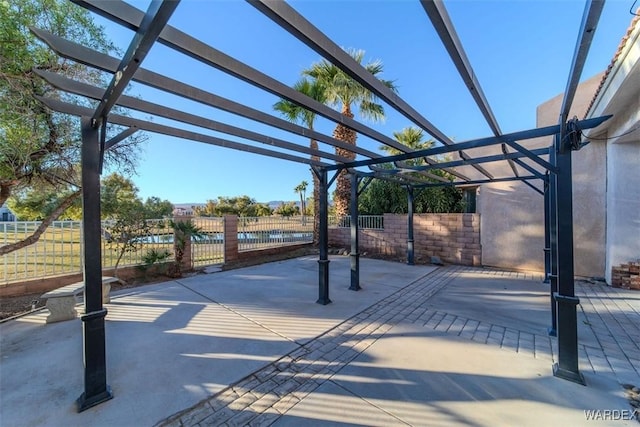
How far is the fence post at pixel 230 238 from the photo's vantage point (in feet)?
27.6

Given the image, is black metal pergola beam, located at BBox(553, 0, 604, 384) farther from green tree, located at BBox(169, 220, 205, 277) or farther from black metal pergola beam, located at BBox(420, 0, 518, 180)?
green tree, located at BBox(169, 220, 205, 277)

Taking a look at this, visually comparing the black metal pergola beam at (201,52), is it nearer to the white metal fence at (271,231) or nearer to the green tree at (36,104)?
the green tree at (36,104)

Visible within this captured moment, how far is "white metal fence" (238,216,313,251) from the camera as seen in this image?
922 centimetres

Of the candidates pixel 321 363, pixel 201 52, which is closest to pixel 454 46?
pixel 201 52

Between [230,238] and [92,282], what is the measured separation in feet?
20.8

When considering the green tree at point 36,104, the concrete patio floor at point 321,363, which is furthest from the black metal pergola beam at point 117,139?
the concrete patio floor at point 321,363

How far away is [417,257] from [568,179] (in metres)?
6.67

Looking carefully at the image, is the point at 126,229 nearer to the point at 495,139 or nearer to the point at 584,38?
the point at 495,139

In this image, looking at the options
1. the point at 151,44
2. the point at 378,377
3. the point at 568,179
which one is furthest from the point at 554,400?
the point at 151,44

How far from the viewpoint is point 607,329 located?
11.9 ft

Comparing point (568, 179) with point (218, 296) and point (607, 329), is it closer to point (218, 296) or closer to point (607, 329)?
point (607, 329)

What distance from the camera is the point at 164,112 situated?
2.71m

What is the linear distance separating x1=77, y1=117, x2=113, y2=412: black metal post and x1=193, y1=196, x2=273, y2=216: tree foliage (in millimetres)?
25396

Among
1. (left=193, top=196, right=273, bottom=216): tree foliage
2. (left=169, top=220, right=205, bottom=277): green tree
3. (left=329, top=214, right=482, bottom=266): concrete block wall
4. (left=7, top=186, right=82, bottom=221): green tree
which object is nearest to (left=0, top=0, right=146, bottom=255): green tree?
(left=7, top=186, right=82, bottom=221): green tree
